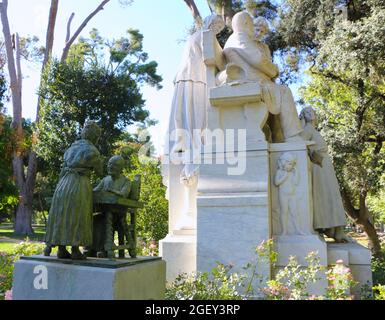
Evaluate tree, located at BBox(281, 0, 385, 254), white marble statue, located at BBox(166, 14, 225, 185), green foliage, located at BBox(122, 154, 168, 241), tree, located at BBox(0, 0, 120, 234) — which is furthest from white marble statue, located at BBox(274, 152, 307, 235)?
tree, located at BBox(0, 0, 120, 234)

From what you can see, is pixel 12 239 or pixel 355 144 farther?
pixel 12 239

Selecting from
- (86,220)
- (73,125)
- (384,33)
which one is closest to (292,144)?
(86,220)

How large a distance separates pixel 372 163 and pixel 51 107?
46.3 ft

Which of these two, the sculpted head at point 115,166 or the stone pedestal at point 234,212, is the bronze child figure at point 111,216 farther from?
the stone pedestal at point 234,212

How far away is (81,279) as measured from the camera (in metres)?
3.41

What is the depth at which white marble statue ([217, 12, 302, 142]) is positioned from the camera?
5.83 meters

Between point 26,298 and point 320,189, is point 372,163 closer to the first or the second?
point 320,189

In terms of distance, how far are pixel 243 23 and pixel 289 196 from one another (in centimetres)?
293

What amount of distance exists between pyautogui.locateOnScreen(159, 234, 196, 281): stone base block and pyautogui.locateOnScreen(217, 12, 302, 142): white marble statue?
84.7 inches

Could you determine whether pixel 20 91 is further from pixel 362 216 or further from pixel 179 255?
pixel 179 255

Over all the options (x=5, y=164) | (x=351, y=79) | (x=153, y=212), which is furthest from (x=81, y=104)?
(x=351, y=79)

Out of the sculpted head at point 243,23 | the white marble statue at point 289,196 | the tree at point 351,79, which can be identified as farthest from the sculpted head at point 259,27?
the tree at point 351,79

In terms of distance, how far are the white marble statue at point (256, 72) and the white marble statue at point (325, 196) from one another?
1.36ft
